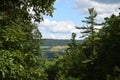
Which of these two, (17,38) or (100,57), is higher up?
(17,38)

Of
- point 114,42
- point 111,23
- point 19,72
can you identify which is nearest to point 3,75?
point 19,72

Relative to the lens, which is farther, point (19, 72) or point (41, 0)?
point (41, 0)

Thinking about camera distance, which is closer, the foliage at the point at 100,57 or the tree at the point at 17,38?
the tree at the point at 17,38

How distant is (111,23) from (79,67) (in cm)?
1206

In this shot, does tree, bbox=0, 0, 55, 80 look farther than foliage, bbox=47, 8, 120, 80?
No

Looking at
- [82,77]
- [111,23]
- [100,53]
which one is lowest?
[82,77]

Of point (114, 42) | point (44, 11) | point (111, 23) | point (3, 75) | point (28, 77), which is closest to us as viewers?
point (3, 75)

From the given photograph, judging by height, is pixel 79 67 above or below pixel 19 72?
below

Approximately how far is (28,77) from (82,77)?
71.7m

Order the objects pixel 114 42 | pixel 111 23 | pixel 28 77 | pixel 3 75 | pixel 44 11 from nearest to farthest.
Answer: pixel 3 75
pixel 28 77
pixel 44 11
pixel 114 42
pixel 111 23

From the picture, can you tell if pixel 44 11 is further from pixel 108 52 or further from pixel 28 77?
pixel 108 52

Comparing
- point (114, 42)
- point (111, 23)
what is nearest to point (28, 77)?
point (114, 42)

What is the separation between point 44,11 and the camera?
11344 mm

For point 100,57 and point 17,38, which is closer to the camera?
point 17,38
